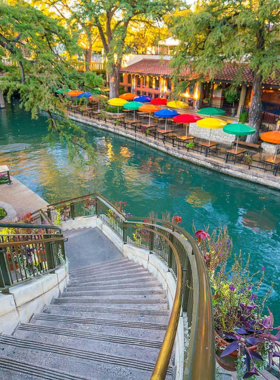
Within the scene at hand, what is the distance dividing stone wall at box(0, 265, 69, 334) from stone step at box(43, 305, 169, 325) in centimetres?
25

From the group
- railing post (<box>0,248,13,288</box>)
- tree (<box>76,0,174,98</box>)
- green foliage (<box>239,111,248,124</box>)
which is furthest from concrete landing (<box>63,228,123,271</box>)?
tree (<box>76,0,174,98</box>)

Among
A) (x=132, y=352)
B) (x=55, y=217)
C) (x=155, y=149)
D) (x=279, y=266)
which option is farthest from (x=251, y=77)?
(x=132, y=352)

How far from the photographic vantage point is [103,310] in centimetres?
479

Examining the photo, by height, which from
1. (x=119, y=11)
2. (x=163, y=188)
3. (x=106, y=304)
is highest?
(x=119, y=11)

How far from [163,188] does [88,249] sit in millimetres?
8855

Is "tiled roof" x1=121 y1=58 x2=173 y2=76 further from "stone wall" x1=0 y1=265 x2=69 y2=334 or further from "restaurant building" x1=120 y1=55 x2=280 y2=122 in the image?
"stone wall" x1=0 y1=265 x2=69 y2=334

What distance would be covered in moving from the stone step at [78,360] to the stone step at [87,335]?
43 centimetres

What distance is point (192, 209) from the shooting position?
14969mm

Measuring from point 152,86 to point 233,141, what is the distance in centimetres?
1634

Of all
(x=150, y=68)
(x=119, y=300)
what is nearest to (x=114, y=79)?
(x=150, y=68)

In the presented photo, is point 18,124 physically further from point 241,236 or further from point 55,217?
point 241,236

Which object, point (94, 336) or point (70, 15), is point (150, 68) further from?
point (94, 336)

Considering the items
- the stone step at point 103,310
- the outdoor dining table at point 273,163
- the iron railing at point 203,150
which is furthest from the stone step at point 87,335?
the outdoor dining table at point 273,163

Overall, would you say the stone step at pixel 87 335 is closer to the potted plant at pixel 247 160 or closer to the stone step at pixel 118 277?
the stone step at pixel 118 277
